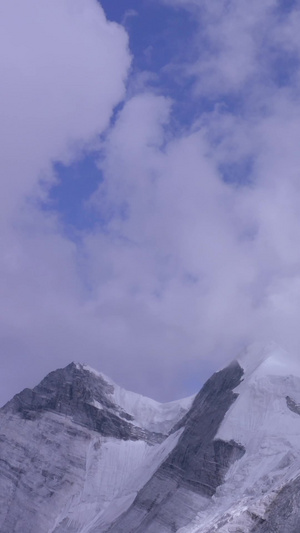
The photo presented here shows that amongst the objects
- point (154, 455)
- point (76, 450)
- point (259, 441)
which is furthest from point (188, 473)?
point (76, 450)

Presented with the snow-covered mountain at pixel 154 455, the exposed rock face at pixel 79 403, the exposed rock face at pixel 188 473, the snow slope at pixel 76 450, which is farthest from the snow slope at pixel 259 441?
the exposed rock face at pixel 79 403

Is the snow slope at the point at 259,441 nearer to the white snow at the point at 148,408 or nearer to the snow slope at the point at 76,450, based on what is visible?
the snow slope at the point at 76,450

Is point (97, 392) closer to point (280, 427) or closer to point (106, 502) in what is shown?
point (106, 502)

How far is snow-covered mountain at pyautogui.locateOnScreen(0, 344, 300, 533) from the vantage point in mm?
85438

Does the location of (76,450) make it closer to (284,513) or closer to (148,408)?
(148,408)

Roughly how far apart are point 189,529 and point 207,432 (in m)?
22.2

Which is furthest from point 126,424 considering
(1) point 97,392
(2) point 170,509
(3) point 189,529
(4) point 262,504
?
(4) point 262,504

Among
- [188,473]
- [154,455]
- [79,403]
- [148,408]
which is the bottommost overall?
[188,473]

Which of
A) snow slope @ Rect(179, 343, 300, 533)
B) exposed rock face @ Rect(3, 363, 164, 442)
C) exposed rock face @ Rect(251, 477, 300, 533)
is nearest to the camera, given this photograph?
exposed rock face @ Rect(251, 477, 300, 533)

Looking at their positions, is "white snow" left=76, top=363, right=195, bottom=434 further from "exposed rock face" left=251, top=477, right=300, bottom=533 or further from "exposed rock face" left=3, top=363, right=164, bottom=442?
"exposed rock face" left=251, top=477, right=300, bottom=533

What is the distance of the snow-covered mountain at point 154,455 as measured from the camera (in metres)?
85.4

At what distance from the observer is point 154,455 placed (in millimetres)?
124750

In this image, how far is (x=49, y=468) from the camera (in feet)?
445

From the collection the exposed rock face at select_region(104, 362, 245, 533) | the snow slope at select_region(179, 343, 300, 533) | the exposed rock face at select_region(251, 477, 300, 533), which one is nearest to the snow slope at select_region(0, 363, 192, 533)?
the exposed rock face at select_region(104, 362, 245, 533)
